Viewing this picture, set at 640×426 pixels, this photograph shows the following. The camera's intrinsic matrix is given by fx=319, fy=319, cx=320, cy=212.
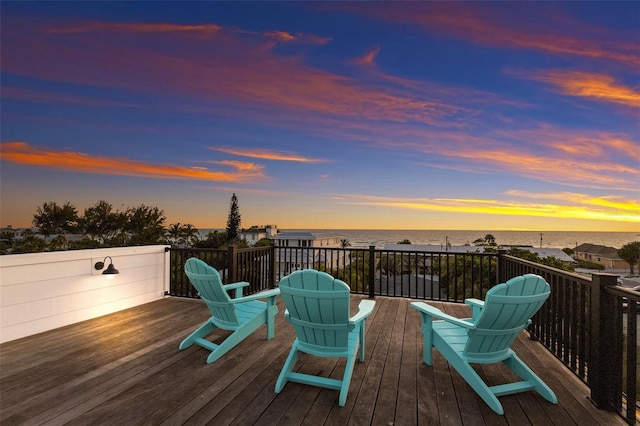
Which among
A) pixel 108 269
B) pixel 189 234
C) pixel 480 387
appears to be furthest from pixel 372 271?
pixel 189 234

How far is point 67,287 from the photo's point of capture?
3.99 meters

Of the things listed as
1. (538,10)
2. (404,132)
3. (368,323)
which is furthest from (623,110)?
(368,323)

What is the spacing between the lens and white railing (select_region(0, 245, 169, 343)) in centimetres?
345

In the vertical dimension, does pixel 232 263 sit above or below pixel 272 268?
above

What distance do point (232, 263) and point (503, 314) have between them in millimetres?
3992

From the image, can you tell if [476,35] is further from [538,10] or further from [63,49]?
[63,49]

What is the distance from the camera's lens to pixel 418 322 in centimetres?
421

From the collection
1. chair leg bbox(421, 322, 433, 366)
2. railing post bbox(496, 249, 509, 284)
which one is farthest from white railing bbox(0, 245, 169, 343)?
railing post bbox(496, 249, 509, 284)

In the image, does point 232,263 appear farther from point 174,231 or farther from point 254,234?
point 254,234

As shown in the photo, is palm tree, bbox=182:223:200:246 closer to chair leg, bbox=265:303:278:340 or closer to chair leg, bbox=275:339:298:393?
chair leg, bbox=265:303:278:340

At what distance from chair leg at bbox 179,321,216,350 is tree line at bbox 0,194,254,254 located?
4.73 m

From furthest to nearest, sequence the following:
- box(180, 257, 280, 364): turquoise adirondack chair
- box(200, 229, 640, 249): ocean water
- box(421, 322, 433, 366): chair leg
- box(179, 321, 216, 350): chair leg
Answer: box(200, 229, 640, 249): ocean water < box(179, 321, 216, 350): chair leg < box(180, 257, 280, 364): turquoise adirondack chair < box(421, 322, 433, 366): chair leg

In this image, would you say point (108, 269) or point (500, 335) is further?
point (108, 269)

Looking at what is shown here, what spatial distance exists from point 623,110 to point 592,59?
82.5 inches
